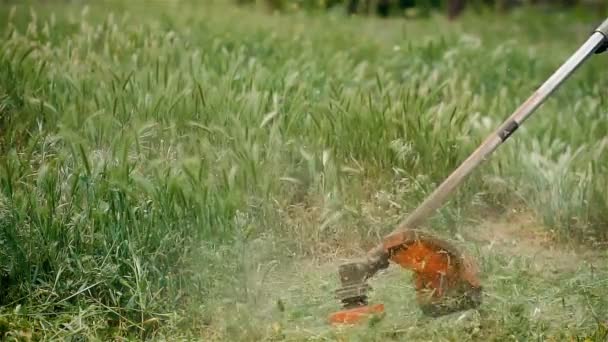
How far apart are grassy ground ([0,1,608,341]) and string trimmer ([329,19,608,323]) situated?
0.05 metres

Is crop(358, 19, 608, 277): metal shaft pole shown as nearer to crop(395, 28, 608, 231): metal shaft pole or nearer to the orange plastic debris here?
crop(395, 28, 608, 231): metal shaft pole

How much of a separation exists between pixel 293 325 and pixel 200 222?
485 millimetres

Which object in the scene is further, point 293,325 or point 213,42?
point 213,42

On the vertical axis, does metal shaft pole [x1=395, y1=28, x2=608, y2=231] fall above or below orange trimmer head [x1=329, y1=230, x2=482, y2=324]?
above

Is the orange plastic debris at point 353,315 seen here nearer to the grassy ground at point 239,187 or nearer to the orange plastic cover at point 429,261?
the grassy ground at point 239,187

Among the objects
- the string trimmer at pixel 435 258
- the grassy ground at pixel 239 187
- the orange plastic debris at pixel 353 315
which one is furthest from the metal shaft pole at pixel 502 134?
the orange plastic debris at pixel 353 315

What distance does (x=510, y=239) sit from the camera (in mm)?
3508

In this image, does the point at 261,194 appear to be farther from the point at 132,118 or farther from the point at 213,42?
the point at 213,42

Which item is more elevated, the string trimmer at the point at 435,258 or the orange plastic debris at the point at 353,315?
the string trimmer at the point at 435,258

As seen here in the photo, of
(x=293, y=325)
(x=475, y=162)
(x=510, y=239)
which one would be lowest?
(x=293, y=325)

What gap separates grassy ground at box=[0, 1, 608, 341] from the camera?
10.3ft

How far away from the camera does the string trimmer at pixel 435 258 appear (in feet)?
10.5

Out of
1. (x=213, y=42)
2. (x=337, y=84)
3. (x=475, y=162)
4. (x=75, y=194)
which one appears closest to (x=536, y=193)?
(x=475, y=162)

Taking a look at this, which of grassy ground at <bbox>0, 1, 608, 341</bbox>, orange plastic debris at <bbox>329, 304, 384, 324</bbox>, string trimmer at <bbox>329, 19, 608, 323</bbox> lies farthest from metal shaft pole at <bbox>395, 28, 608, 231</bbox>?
orange plastic debris at <bbox>329, 304, 384, 324</bbox>
